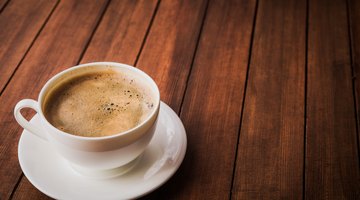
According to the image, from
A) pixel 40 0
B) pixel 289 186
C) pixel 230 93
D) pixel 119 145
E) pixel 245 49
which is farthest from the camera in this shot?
pixel 40 0

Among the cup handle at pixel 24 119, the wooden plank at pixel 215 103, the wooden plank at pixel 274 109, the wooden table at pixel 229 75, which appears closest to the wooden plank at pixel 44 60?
the wooden table at pixel 229 75

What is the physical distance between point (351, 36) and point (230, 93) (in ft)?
1.29

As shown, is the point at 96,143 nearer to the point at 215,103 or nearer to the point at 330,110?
the point at 215,103

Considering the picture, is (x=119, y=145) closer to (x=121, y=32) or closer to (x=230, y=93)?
(x=230, y=93)

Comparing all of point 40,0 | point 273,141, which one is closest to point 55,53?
point 40,0

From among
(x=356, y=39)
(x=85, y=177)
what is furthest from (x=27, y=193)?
(x=356, y=39)

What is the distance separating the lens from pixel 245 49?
1.14m

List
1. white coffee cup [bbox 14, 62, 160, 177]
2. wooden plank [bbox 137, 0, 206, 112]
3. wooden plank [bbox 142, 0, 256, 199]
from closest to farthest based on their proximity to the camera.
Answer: white coffee cup [bbox 14, 62, 160, 177] → wooden plank [bbox 142, 0, 256, 199] → wooden plank [bbox 137, 0, 206, 112]

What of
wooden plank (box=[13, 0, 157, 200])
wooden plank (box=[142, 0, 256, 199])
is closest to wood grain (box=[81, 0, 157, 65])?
wooden plank (box=[13, 0, 157, 200])

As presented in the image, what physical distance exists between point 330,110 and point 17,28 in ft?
2.53

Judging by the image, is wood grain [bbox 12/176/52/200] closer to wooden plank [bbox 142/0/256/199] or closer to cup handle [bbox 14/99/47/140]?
cup handle [bbox 14/99/47/140]

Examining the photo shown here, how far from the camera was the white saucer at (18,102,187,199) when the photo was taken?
0.73 meters

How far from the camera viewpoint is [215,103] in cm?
99

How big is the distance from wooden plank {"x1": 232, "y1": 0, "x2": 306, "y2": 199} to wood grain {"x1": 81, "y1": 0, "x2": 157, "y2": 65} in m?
0.28
